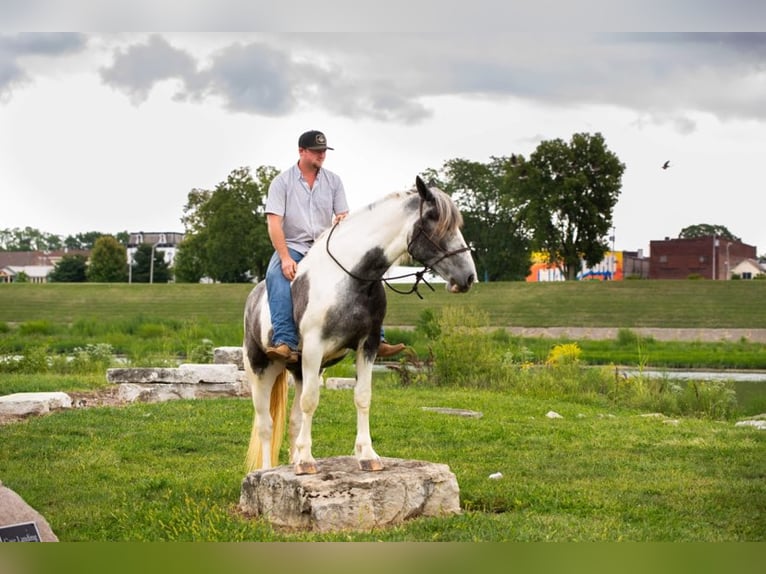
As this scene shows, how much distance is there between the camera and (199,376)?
1453cm

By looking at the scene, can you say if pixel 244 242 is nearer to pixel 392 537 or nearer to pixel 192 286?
pixel 192 286

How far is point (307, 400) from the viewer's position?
6.71 meters

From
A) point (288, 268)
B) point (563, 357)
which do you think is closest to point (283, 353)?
point (288, 268)

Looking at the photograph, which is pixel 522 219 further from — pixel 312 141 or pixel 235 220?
pixel 312 141

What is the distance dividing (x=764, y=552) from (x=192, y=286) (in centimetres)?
3292

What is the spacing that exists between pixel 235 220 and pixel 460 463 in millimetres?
24051


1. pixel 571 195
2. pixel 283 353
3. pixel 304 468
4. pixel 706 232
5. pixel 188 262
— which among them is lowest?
pixel 304 468

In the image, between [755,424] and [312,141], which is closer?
[312,141]

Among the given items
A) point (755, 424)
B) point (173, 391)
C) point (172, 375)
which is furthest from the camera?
point (172, 375)

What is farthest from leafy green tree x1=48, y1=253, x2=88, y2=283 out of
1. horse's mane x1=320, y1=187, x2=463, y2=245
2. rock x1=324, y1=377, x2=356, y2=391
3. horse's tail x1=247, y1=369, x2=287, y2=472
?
horse's mane x1=320, y1=187, x2=463, y2=245

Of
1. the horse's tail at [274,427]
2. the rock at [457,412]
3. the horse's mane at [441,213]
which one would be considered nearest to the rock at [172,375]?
the rock at [457,412]

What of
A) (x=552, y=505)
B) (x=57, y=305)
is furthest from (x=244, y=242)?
(x=552, y=505)

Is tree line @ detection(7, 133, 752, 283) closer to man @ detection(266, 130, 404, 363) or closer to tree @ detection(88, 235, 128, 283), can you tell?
tree @ detection(88, 235, 128, 283)

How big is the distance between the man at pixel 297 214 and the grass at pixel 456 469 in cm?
141
